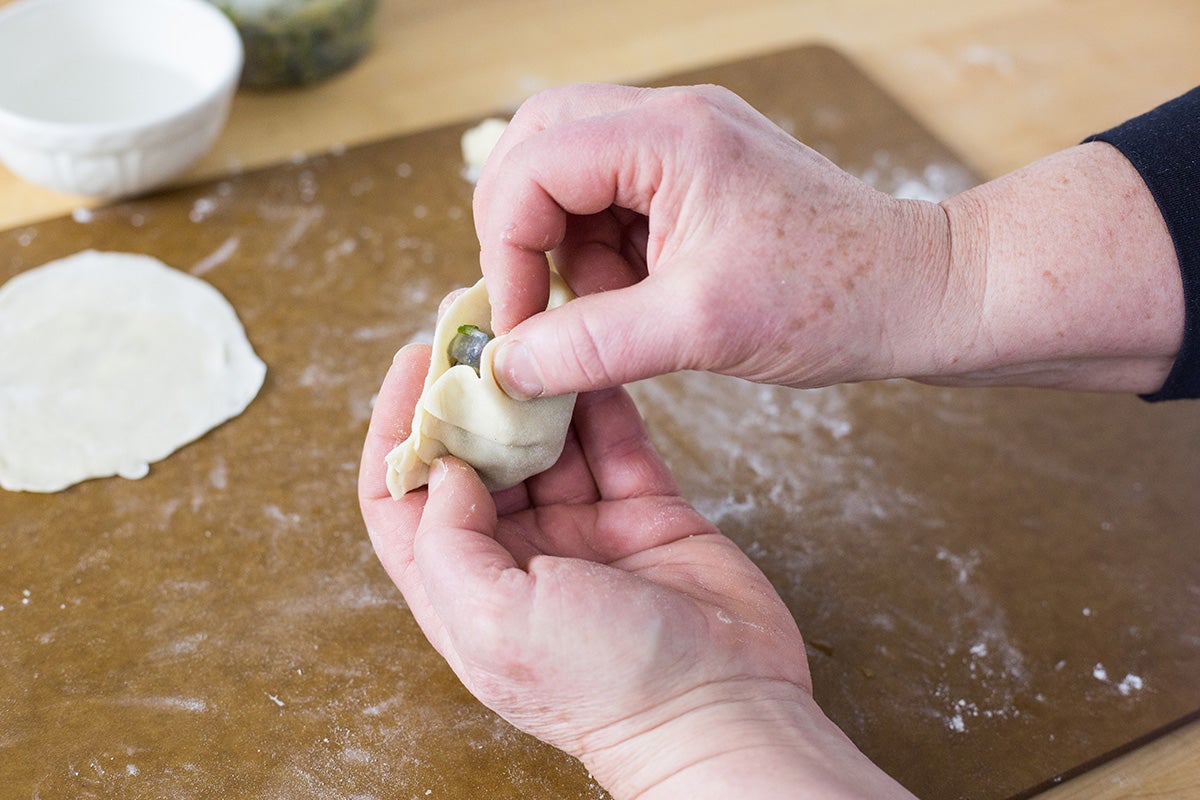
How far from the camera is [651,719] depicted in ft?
3.29

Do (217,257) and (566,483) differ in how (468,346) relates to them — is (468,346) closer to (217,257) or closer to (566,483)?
(566,483)

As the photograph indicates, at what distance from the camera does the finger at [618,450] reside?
4.17 ft

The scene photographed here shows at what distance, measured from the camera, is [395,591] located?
1.32 metres

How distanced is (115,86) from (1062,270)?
1.63 meters

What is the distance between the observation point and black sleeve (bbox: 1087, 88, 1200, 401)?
113 centimetres

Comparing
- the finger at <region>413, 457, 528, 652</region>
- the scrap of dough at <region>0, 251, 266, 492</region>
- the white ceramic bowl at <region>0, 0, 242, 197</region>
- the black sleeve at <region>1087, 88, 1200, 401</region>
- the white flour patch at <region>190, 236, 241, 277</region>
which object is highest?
the black sleeve at <region>1087, 88, 1200, 401</region>

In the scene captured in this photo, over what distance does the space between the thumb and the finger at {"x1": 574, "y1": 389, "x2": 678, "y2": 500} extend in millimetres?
243

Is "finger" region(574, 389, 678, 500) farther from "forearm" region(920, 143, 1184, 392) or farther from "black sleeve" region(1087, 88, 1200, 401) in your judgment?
"black sleeve" region(1087, 88, 1200, 401)

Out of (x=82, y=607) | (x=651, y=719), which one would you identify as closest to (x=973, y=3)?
(x=651, y=719)

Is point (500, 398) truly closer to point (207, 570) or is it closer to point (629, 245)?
point (629, 245)

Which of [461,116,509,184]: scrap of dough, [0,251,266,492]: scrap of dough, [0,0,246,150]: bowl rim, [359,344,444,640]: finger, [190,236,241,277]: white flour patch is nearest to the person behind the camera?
[359,344,444,640]: finger

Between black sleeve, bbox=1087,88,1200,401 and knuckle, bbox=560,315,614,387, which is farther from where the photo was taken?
black sleeve, bbox=1087,88,1200,401

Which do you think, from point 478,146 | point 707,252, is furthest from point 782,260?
point 478,146

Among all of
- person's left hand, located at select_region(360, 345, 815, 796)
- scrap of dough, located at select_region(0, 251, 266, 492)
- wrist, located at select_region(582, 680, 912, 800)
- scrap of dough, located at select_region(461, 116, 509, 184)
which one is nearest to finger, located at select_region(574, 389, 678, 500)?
person's left hand, located at select_region(360, 345, 815, 796)
